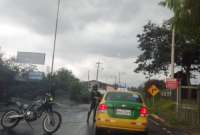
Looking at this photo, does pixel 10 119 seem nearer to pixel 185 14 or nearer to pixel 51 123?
pixel 51 123

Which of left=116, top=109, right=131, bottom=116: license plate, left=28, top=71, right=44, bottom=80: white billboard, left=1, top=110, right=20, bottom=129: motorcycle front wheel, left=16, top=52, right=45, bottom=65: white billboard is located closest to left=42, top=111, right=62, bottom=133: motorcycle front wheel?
left=1, top=110, right=20, bottom=129: motorcycle front wheel

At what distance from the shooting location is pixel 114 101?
11.8 m

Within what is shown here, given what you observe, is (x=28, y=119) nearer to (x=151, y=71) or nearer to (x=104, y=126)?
(x=104, y=126)

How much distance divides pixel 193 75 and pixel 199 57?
4801mm

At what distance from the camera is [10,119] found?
1244 centimetres

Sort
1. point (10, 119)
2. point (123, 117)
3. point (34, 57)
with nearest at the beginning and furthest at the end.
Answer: point (123, 117) < point (10, 119) < point (34, 57)

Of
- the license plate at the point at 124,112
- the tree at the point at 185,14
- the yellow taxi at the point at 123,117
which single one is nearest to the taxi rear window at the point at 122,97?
the yellow taxi at the point at 123,117

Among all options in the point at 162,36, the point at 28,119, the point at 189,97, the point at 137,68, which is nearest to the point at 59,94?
the point at 137,68

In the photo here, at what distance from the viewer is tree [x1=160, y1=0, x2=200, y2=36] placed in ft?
31.9

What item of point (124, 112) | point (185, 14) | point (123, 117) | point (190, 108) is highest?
point (185, 14)

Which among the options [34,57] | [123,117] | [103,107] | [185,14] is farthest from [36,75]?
[185,14]

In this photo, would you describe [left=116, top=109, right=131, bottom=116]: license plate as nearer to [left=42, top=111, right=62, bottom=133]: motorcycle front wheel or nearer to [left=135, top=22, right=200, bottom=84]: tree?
[left=42, top=111, right=62, bottom=133]: motorcycle front wheel

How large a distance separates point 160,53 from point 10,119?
3433 cm

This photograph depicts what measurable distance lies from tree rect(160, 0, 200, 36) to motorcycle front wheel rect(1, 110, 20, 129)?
596cm
